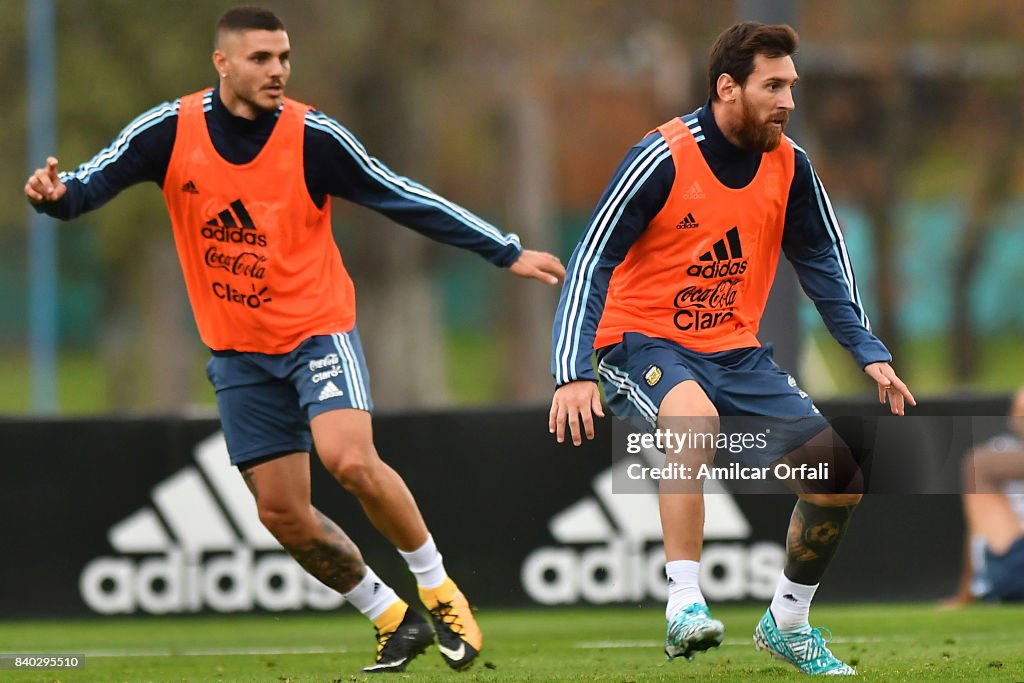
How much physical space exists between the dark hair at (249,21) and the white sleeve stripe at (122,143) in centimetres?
40

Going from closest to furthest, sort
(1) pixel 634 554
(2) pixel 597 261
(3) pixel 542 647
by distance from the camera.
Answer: (2) pixel 597 261
(3) pixel 542 647
(1) pixel 634 554

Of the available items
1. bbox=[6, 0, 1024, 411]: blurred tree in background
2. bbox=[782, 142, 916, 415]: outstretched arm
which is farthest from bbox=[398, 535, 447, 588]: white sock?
bbox=[6, 0, 1024, 411]: blurred tree in background

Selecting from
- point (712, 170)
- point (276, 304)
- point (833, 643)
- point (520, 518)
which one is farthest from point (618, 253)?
point (520, 518)

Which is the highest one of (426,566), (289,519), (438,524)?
(289,519)

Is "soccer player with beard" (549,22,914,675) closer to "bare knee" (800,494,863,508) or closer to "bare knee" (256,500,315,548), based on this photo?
"bare knee" (800,494,863,508)

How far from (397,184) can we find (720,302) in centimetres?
149

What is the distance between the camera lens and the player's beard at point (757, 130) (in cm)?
691

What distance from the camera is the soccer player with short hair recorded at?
7.48 metres

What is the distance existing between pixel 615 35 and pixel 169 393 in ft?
27.1

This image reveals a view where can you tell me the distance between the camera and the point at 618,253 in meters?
6.92

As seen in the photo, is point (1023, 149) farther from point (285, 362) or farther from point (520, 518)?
point (285, 362)

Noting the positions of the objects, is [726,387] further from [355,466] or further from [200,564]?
[200,564]

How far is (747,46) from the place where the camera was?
6871mm

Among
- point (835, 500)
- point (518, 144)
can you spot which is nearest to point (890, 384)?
point (835, 500)
